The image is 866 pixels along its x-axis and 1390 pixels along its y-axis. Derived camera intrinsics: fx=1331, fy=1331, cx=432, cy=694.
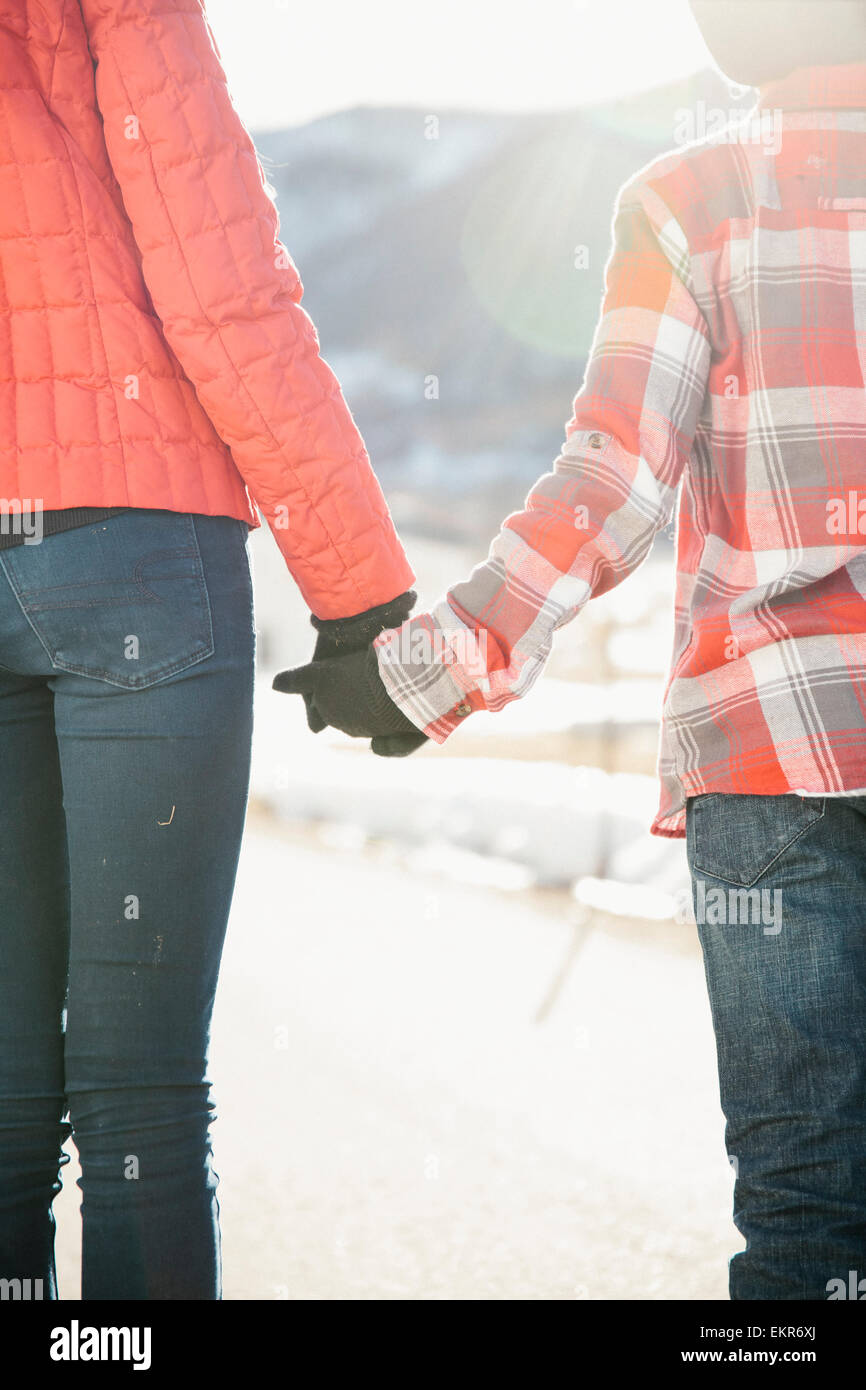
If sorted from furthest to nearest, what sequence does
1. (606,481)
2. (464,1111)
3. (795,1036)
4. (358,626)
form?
(464,1111) < (358,626) < (606,481) < (795,1036)

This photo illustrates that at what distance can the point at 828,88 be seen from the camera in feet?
3.70

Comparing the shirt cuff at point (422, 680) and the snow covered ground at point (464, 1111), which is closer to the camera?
the shirt cuff at point (422, 680)

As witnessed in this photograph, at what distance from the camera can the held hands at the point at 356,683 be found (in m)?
1.23

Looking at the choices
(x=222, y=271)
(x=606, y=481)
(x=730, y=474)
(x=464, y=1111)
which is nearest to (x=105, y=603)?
(x=222, y=271)

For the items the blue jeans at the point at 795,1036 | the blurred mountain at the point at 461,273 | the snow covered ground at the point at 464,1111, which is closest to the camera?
the blue jeans at the point at 795,1036

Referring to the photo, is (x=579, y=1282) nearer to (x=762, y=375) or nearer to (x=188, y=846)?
(x=188, y=846)

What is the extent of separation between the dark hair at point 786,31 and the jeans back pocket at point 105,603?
667 mm

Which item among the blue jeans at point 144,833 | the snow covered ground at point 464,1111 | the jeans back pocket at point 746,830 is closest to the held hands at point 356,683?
the blue jeans at point 144,833

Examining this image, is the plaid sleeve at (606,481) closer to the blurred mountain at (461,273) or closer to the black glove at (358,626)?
the black glove at (358,626)

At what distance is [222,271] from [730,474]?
1.51 feet

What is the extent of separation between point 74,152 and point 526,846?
4.10m

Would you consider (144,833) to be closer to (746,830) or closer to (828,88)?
(746,830)

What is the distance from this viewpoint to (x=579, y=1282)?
1.94m
